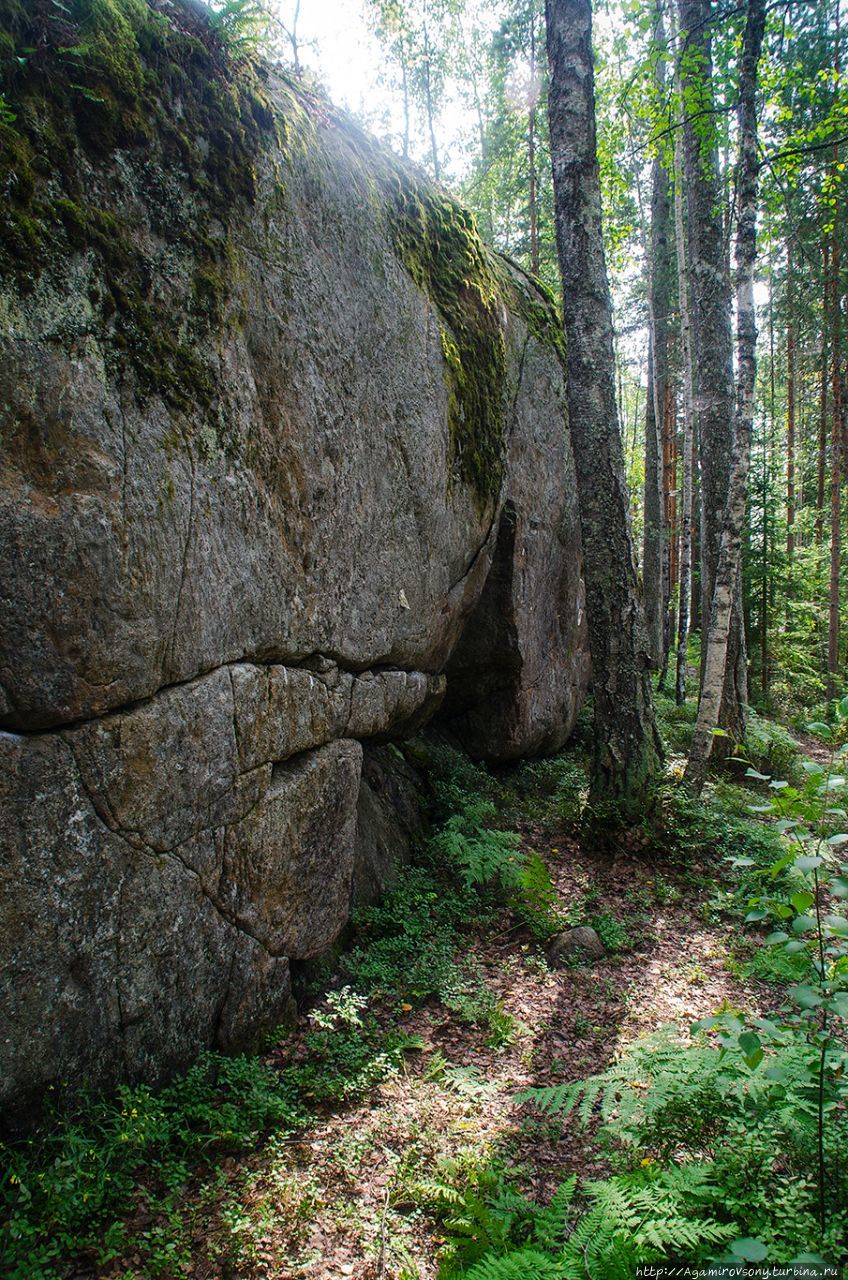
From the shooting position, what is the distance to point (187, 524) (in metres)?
4.06

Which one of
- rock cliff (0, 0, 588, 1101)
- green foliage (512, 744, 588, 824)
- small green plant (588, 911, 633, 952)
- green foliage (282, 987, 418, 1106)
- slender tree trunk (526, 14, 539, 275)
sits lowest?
small green plant (588, 911, 633, 952)

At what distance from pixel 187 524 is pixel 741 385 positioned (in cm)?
651

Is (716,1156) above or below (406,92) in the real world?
below

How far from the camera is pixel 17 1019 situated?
3182mm

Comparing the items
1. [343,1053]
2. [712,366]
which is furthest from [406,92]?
[343,1053]

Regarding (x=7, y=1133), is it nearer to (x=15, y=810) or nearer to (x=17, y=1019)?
(x=17, y=1019)

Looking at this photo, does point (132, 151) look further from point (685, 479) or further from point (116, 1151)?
point (685, 479)

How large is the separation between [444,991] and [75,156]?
18.5 feet

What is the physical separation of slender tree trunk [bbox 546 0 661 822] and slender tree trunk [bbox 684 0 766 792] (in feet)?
2.63

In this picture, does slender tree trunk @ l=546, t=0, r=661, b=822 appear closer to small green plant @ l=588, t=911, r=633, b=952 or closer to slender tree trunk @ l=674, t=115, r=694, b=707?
small green plant @ l=588, t=911, r=633, b=952

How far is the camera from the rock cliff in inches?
130

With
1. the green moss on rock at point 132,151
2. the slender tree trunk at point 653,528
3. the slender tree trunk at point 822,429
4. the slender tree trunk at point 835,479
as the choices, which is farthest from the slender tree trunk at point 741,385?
the slender tree trunk at point 822,429

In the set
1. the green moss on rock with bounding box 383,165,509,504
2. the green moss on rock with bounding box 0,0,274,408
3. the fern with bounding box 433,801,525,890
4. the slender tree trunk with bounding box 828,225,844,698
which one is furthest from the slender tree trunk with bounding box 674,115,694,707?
the green moss on rock with bounding box 0,0,274,408

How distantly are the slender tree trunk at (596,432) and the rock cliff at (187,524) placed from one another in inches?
80.2
